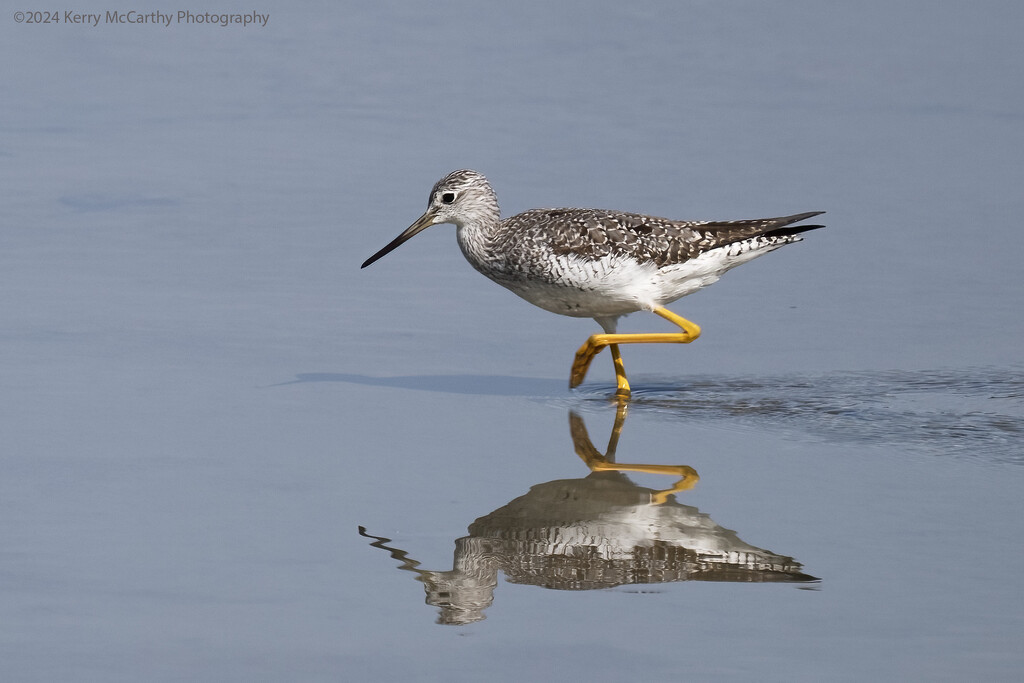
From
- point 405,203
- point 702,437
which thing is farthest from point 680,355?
point 405,203

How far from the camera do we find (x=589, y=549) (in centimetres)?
668

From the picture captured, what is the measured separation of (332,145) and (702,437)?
6.52 metres

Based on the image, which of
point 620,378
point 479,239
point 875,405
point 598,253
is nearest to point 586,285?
point 598,253

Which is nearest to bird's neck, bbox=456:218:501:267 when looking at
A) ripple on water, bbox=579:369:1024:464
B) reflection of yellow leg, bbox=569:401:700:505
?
ripple on water, bbox=579:369:1024:464

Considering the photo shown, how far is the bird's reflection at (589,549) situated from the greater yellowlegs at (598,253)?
7.76 feet

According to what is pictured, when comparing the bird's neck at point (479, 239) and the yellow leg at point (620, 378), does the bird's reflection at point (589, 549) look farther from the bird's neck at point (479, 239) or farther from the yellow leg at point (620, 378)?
the bird's neck at point (479, 239)

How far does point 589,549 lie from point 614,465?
4.60 ft

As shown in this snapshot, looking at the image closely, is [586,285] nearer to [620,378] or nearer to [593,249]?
[593,249]

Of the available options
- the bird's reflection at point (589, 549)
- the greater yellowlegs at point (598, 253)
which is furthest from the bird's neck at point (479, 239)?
the bird's reflection at point (589, 549)

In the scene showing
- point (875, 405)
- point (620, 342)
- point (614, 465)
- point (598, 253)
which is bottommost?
point (614, 465)

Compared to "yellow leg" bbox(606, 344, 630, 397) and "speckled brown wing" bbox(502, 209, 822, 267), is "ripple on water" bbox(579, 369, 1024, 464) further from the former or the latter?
"speckled brown wing" bbox(502, 209, 822, 267)

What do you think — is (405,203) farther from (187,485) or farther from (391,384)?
(187,485)

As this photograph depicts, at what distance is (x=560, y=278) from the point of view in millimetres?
9742

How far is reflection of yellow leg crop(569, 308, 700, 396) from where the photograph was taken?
9.70 metres
